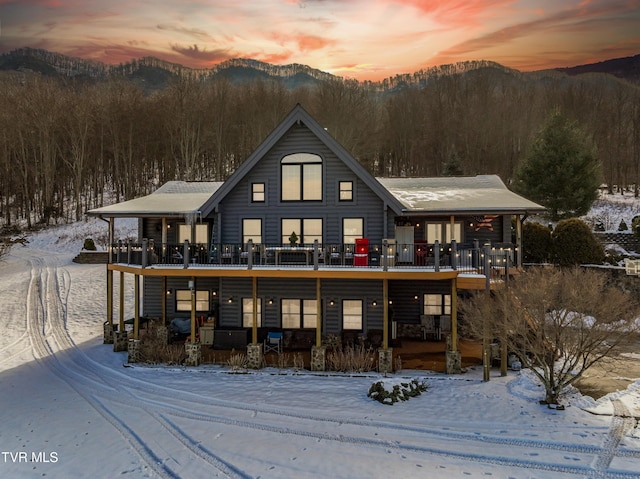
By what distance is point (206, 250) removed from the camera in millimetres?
18000

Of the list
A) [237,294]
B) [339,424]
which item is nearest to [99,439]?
[339,424]

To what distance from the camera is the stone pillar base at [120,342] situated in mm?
17406

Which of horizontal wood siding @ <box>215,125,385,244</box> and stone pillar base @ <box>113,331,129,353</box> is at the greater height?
horizontal wood siding @ <box>215,125,385,244</box>

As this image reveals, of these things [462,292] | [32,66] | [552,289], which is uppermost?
[32,66]

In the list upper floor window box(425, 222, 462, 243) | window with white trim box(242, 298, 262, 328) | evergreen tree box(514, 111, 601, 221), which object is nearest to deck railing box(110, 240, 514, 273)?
upper floor window box(425, 222, 462, 243)

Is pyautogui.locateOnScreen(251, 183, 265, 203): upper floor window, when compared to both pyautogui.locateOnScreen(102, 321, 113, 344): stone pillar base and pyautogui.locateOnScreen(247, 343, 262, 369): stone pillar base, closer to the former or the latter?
pyautogui.locateOnScreen(247, 343, 262, 369): stone pillar base

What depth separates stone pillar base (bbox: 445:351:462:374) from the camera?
14.3 m

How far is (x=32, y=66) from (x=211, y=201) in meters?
113

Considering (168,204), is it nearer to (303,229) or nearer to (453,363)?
(303,229)

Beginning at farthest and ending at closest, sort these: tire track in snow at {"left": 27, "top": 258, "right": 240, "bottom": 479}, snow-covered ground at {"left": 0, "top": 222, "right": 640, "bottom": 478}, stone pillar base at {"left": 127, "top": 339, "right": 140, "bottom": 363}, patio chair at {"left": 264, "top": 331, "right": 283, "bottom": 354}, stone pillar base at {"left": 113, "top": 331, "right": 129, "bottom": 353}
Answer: stone pillar base at {"left": 113, "top": 331, "right": 129, "bottom": 353} → patio chair at {"left": 264, "top": 331, "right": 283, "bottom": 354} → stone pillar base at {"left": 127, "top": 339, "right": 140, "bottom": 363} → tire track in snow at {"left": 27, "top": 258, "right": 240, "bottom": 479} → snow-covered ground at {"left": 0, "top": 222, "right": 640, "bottom": 478}

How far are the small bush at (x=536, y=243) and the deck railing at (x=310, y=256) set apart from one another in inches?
310

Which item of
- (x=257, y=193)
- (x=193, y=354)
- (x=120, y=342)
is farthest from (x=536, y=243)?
(x=120, y=342)

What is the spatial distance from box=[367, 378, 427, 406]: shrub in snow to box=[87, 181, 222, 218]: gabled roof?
1059cm

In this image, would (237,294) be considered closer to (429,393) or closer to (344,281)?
(344,281)
